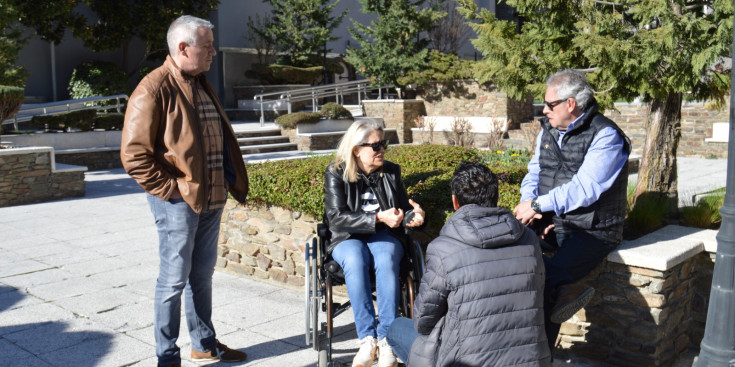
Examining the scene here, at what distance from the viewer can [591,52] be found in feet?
15.5

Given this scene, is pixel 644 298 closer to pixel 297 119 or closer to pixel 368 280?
pixel 368 280

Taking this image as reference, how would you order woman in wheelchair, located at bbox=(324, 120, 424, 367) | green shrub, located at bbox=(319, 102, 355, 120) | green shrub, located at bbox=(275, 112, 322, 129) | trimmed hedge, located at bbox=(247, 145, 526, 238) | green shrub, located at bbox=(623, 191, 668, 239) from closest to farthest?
woman in wheelchair, located at bbox=(324, 120, 424, 367) < green shrub, located at bbox=(623, 191, 668, 239) < trimmed hedge, located at bbox=(247, 145, 526, 238) < green shrub, located at bbox=(275, 112, 322, 129) < green shrub, located at bbox=(319, 102, 355, 120)

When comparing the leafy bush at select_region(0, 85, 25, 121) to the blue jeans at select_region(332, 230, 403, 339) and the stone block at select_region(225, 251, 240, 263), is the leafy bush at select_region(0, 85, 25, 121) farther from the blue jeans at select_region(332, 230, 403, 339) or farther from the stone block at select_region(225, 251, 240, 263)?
the blue jeans at select_region(332, 230, 403, 339)

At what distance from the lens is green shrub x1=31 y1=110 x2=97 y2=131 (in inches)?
574

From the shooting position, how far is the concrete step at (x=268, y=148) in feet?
54.3

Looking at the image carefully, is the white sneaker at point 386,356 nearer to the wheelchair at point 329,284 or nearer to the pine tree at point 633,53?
the wheelchair at point 329,284

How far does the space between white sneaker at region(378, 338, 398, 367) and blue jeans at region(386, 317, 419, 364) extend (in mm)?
382

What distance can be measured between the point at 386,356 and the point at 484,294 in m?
1.23

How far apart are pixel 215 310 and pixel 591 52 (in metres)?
3.35

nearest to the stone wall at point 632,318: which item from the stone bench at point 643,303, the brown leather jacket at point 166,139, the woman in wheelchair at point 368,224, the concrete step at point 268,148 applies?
the stone bench at point 643,303

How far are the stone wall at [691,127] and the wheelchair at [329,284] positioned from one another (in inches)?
467

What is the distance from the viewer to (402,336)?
3238mm

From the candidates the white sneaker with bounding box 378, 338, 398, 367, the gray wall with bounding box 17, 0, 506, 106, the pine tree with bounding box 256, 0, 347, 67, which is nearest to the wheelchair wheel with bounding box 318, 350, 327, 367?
the white sneaker with bounding box 378, 338, 398, 367

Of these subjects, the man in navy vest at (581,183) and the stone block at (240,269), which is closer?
the man in navy vest at (581,183)
